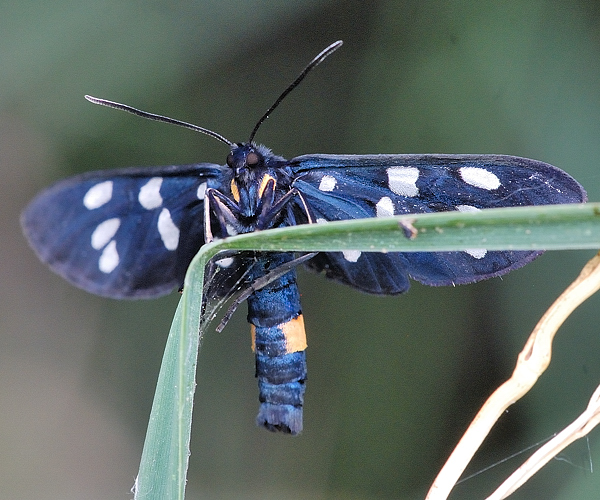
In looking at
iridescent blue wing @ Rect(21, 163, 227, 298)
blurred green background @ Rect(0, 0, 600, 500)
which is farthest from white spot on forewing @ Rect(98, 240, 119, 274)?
blurred green background @ Rect(0, 0, 600, 500)

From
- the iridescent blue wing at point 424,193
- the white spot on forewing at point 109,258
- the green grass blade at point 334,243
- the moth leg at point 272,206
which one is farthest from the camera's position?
the white spot on forewing at point 109,258

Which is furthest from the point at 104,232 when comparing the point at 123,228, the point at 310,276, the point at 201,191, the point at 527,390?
the point at 527,390

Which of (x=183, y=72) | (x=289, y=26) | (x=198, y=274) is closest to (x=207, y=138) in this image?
(x=183, y=72)

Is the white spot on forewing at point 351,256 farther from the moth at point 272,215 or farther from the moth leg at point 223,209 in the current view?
the moth leg at point 223,209

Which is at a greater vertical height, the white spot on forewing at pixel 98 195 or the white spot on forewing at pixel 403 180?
the white spot on forewing at pixel 403 180

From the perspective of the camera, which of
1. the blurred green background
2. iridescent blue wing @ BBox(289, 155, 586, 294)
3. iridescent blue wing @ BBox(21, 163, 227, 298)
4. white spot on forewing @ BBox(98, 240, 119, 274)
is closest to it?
iridescent blue wing @ BBox(289, 155, 586, 294)

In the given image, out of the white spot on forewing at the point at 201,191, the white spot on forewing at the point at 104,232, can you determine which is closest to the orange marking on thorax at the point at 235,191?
the white spot on forewing at the point at 201,191

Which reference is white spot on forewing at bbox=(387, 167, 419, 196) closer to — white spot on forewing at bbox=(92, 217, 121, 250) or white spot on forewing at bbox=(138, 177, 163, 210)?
white spot on forewing at bbox=(138, 177, 163, 210)
